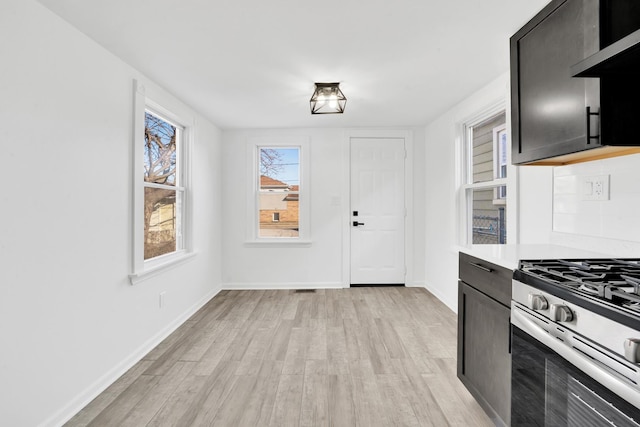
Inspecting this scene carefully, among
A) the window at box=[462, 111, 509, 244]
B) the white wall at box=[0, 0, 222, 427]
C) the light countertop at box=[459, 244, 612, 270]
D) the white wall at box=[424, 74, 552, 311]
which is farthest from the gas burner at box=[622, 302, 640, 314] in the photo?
the white wall at box=[0, 0, 222, 427]

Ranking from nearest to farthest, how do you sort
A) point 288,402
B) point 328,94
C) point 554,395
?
point 554,395
point 288,402
point 328,94

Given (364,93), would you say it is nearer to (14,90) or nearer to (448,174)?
(448,174)

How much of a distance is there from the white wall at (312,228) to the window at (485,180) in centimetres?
117

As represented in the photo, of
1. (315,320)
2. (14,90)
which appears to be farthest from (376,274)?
(14,90)

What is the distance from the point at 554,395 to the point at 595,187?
117 cm

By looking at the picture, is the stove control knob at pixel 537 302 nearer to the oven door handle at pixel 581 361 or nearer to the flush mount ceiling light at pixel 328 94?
the oven door handle at pixel 581 361

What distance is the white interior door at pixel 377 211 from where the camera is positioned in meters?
4.88

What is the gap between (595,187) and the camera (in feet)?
6.01

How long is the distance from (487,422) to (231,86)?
3101 millimetres

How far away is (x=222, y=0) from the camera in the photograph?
1.81 m

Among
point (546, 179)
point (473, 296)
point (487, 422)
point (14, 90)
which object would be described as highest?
point (14, 90)

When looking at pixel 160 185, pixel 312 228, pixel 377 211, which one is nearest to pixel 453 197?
pixel 377 211

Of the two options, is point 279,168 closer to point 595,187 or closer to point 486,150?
point 486,150

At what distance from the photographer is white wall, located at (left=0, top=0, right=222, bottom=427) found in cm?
165
